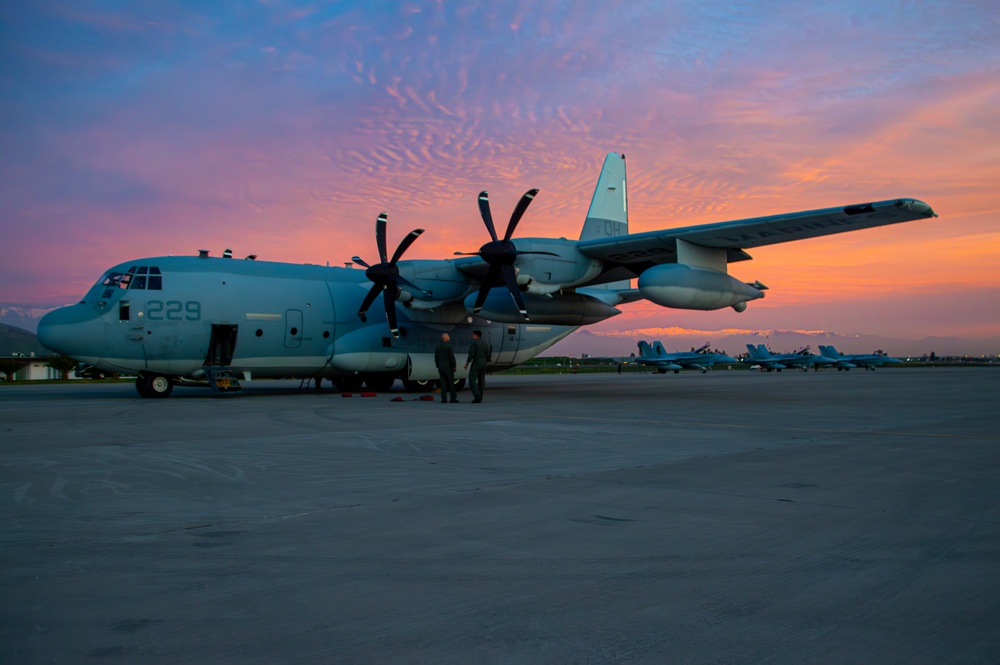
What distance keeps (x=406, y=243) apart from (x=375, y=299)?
8.34ft

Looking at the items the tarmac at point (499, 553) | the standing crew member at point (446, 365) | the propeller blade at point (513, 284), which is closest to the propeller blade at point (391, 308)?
the propeller blade at point (513, 284)

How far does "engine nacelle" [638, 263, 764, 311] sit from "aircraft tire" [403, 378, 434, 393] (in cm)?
797

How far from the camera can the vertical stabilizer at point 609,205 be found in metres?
26.0

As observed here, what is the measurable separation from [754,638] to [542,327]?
23.6 m

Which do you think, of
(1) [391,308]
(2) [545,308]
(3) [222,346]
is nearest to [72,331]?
(3) [222,346]

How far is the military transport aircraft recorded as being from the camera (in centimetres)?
1847

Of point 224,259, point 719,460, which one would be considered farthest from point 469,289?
point 719,460

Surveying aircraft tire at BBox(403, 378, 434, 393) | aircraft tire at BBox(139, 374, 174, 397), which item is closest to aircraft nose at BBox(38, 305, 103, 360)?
aircraft tire at BBox(139, 374, 174, 397)

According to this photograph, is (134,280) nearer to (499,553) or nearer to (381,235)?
(381,235)

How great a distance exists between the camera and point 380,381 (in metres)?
24.6

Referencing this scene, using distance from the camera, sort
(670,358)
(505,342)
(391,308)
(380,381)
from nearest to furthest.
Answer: (391,308) → (380,381) → (505,342) → (670,358)

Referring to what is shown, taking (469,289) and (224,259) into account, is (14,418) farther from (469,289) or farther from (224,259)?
(469,289)

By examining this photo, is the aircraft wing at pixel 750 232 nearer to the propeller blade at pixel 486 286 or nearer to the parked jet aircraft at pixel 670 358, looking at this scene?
the propeller blade at pixel 486 286

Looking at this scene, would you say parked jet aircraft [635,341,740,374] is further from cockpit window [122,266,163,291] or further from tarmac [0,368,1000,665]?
tarmac [0,368,1000,665]
